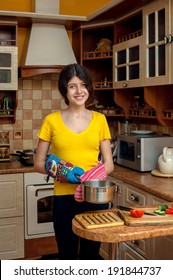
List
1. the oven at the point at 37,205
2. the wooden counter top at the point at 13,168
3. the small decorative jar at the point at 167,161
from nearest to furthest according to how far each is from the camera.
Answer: the small decorative jar at the point at 167,161 → the wooden counter top at the point at 13,168 → the oven at the point at 37,205

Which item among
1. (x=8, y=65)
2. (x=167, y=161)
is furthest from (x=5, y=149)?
(x=167, y=161)

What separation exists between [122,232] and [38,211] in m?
2.31

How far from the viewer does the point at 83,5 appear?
4.32 metres

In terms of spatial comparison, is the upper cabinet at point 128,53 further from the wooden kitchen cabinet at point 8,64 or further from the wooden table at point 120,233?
the wooden table at point 120,233

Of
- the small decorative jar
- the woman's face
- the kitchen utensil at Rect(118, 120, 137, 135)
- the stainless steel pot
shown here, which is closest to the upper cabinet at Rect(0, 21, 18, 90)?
the kitchen utensil at Rect(118, 120, 137, 135)

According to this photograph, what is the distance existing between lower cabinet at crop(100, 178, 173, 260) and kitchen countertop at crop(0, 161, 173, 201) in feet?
0.14

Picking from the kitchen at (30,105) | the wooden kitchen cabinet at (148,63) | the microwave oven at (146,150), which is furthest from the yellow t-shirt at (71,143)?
the kitchen at (30,105)

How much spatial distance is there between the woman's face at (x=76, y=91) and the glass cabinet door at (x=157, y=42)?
108 centimetres

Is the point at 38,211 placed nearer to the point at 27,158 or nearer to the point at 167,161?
the point at 27,158

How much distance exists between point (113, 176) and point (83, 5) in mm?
2007

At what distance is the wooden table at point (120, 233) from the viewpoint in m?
1.47

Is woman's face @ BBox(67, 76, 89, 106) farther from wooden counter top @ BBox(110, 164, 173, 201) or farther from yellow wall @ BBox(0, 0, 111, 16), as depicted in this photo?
yellow wall @ BBox(0, 0, 111, 16)

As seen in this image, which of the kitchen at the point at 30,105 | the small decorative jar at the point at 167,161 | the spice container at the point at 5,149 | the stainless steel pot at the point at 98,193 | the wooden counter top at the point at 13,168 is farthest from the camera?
the kitchen at the point at 30,105
